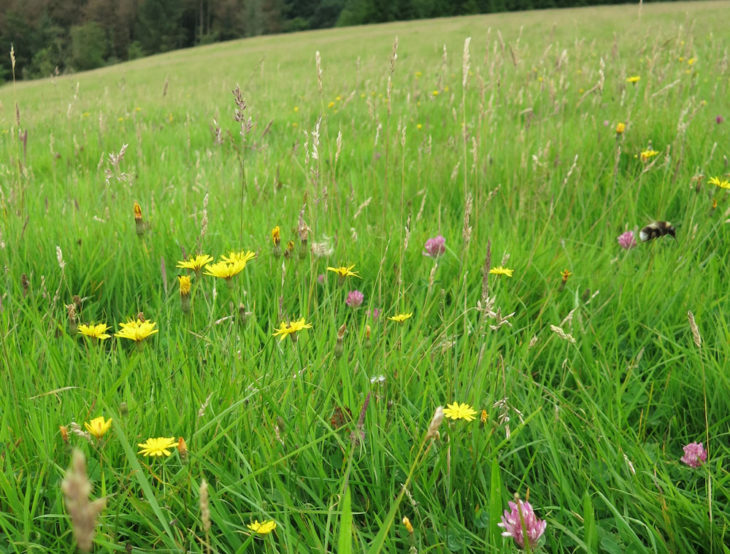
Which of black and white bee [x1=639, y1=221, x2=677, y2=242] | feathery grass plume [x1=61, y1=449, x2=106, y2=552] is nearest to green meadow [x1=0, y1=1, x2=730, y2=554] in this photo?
feathery grass plume [x1=61, y1=449, x2=106, y2=552]

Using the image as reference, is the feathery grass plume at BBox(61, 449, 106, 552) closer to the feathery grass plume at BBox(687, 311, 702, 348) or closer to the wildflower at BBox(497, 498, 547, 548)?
the wildflower at BBox(497, 498, 547, 548)

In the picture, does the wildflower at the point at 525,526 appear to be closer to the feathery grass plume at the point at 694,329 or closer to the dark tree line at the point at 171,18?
the feathery grass plume at the point at 694,329

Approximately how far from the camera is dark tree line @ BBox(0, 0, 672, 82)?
43719mm

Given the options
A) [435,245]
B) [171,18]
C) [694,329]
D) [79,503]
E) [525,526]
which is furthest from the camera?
[171,18]

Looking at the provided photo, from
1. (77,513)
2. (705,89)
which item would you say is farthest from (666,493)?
(705,89)

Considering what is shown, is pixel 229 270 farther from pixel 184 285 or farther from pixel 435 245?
pixel 435 245

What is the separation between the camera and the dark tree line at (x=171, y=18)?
143 ft

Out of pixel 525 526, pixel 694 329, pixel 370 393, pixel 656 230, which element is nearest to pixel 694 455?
pixel 694 329

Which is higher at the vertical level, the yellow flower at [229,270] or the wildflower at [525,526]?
the yellow flower at [229,270]

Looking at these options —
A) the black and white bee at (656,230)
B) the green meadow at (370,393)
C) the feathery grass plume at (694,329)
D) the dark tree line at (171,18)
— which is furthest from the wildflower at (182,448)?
the dark tree line at (171,18)

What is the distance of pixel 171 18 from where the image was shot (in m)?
62.3

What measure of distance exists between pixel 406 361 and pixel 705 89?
169 inches

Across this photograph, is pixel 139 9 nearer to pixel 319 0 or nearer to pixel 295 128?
pixel 319 0

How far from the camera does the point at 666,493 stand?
3.43 feet
